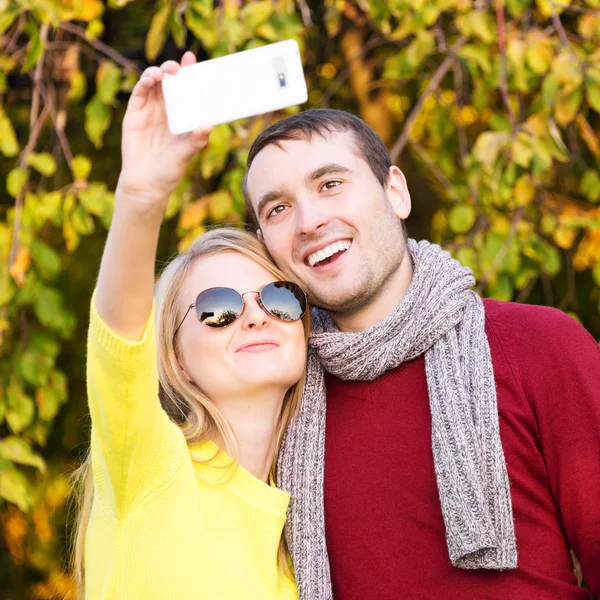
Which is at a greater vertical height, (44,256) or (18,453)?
(44,256)

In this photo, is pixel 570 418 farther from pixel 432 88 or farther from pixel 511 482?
pixel 432 88

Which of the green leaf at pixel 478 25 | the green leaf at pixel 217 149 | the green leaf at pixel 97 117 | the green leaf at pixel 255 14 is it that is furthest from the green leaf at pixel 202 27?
the green leaf at pixel 478 25

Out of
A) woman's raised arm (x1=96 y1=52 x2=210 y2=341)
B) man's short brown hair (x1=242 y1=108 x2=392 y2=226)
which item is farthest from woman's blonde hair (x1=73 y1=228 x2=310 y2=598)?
woman's raised arm (x1=96 y1=52 x2=210 y2=341)

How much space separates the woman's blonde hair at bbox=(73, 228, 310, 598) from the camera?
1.87 meters

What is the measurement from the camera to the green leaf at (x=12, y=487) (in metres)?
2.62

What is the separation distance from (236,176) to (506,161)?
787mm

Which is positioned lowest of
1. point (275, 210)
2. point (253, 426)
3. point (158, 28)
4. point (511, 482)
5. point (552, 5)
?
point (511, 482)

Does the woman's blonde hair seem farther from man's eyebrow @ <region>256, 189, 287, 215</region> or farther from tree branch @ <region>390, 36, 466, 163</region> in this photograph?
tree branch @ <region>390, 36, 466, 163</region>

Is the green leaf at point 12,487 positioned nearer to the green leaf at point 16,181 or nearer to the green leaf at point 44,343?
the green leaf at point 44,343

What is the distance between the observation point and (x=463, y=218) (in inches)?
111

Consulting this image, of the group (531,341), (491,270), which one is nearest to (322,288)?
(531,341)

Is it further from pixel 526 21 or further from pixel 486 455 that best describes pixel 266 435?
pixel 526 21

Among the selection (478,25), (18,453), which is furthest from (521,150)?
(18,453)

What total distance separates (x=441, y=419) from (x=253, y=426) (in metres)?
0.39
